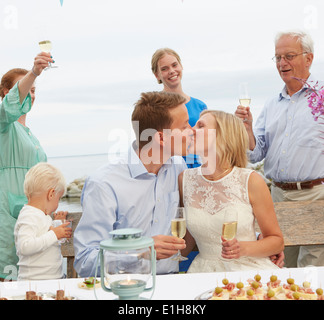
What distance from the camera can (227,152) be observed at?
6.70 ft

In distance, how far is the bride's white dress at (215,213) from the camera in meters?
1.96

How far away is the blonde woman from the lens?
298cm

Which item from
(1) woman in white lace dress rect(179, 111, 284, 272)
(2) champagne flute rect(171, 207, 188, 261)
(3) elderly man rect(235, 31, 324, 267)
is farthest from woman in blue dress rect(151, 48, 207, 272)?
(2) champagne flute rect(171, 207, 188, 261)

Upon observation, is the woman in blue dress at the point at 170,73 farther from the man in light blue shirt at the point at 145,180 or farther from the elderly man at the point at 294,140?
the man in light blue shirt at the point at 145,180

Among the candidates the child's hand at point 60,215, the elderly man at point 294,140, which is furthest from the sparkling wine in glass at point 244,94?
the child's hand at point 60,215

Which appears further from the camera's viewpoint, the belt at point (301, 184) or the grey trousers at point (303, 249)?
the belt at point (301, 184)

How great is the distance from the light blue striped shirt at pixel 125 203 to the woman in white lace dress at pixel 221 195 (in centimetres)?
13

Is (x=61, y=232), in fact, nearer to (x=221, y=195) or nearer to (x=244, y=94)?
(x=221, y=195)

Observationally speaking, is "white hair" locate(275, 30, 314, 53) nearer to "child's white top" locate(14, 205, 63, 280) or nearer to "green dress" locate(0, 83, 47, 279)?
"green dress" locate(0, 83, 47, 279)

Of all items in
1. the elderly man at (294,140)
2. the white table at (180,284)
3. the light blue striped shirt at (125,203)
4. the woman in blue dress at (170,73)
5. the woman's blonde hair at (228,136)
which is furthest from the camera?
the woman in blue dress at (170,73)

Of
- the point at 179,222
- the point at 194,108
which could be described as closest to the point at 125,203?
the point at 179,222

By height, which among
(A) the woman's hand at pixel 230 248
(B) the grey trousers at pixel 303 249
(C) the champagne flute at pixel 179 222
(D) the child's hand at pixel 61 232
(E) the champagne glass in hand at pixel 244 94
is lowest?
(B) the grey trousers at pixel 303 249

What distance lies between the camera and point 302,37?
2.91 m
